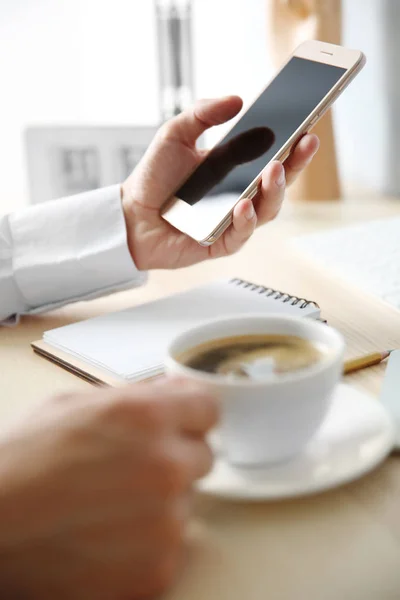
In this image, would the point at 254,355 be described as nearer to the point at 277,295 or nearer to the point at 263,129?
the point at 277,295

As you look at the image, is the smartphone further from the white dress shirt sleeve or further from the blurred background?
the blurred background

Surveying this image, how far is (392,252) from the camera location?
0.86 meters

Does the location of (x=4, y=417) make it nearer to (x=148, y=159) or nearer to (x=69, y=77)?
(x=148, y=159)

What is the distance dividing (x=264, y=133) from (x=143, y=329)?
0.24 m

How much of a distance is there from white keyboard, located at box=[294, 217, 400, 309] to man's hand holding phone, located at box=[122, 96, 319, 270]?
13cm

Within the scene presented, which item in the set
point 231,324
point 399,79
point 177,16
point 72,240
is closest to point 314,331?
point 231,324

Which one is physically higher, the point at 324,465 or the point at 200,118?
the point at 200,118

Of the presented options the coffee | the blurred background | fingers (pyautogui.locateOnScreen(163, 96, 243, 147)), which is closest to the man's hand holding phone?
fingers (pyautogui.locateOnScreen(163, 96, 243, 147))

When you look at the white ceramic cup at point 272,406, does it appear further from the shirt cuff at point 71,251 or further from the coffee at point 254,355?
the shirt cuff at point 71,251

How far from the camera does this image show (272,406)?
38 cm

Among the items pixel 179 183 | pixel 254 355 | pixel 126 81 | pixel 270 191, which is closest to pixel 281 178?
pixel 270 191

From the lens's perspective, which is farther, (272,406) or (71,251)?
(71,251)

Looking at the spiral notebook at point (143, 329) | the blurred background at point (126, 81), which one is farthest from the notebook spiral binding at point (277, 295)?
the blurred background at point (126, 81)

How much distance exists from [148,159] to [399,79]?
51cm
